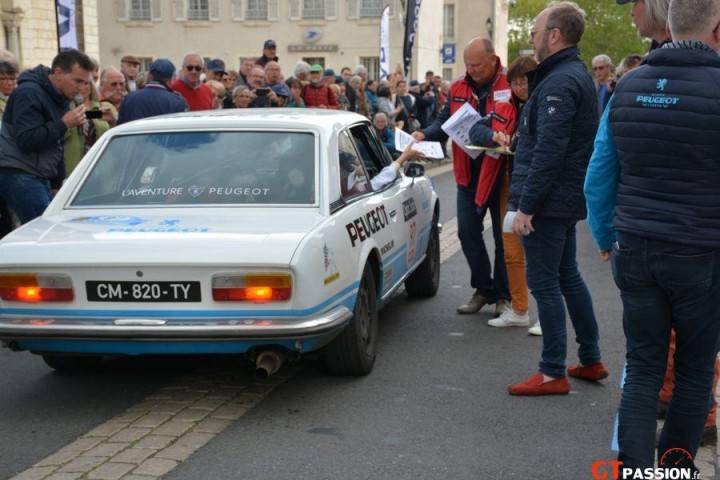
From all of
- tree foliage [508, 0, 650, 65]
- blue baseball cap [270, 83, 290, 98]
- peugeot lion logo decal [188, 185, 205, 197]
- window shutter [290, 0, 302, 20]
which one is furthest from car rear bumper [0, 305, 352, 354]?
tree foliage [508, 0, 650, 65]

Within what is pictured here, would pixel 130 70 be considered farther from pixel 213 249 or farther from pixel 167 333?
pixel 167 333

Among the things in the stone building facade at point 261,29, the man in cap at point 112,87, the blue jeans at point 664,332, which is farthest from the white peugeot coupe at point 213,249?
the stone building facade at point 261,29

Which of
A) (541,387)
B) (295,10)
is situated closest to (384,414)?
(541,387)

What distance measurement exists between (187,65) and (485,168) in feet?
14.7

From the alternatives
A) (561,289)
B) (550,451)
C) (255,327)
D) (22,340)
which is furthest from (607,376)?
(22,340)

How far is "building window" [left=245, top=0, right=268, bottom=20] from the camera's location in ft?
165

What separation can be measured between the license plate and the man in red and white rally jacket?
105 inches

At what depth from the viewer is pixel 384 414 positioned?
502cm

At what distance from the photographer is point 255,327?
15.7 feet

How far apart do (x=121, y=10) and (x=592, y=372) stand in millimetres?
49458

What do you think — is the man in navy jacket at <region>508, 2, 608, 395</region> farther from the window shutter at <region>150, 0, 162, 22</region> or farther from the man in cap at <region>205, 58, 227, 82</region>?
the window shutter at <region>150, 0, 162, 22</region>

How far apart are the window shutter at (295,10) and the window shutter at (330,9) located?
4.72 feet

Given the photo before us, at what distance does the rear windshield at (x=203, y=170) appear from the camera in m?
5.70

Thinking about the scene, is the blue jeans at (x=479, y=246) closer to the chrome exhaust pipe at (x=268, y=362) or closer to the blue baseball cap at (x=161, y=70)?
the chrome exhaust pipe at (x=268, y=362)
